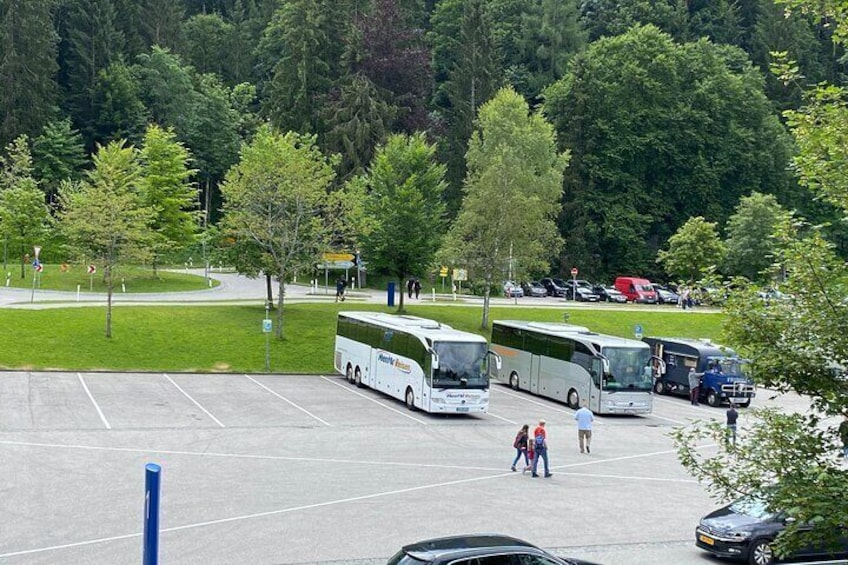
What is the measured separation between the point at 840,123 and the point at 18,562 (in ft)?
45.7

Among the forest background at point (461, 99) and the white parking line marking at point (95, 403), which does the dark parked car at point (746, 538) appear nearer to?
the white parking line marking at point (95, 403)

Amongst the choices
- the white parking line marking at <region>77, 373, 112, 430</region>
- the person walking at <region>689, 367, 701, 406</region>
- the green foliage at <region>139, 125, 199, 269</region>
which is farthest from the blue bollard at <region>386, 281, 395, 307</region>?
the white parking line marking at <region>77, 373, 112, 430</region>

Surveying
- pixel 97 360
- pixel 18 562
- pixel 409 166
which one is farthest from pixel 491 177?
pixel 18 562

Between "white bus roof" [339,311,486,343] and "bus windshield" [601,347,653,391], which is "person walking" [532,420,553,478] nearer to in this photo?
"white bus roof" [339,311,486,343]

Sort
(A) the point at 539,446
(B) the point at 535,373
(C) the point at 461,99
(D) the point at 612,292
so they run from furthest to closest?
1. (C) the point at 461,99
2. (D) the point at 612,292
3. (B) the point at 535,373
4. (A) the point at 539,446

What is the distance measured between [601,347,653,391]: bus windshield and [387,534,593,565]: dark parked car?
76.8 ft

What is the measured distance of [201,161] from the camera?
322 ft

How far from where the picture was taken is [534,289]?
79.8m

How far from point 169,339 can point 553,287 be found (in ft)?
146

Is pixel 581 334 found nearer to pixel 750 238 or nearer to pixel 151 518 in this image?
pixel 151 518

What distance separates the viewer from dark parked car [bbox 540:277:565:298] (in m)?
82.1

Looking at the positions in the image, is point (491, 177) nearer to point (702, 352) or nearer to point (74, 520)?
point (702, 352)

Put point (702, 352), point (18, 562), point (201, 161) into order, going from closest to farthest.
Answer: point (18, 562)
point (702, 352)
point (201, 161)

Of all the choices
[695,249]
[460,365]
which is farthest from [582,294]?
[460,365]
